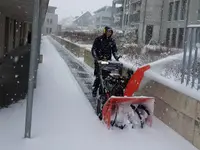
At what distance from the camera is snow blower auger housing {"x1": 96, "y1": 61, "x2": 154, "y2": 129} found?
6395mm

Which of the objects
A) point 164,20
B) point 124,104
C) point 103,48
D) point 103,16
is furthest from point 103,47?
point 103,16

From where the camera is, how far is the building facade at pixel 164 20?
1113 inches

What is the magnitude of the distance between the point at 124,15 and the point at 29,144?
4719cm

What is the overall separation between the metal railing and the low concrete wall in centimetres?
31

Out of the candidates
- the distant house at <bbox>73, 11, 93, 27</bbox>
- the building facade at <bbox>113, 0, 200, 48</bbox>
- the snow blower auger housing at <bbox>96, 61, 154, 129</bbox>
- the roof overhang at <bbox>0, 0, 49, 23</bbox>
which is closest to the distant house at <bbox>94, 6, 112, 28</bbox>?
the distant house at <bbox>73, 11, 93, 27</bbox>

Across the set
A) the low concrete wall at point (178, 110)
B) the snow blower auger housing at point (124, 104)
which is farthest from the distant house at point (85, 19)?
the snow blower auger housing at point (124, 104)

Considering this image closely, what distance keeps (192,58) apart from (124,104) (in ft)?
4.80

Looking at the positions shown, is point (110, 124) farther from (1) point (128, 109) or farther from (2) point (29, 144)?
(2) point (29, 144)

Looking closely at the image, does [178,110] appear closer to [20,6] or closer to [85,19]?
[20,6]

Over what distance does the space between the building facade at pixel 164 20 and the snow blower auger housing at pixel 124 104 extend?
20492mm

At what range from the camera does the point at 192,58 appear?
21.2 feet

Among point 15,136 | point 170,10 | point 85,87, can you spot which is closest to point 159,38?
point 170,10

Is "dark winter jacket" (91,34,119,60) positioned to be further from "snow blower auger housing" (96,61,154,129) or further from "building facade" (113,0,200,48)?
"building facade" (113,0,200,48)

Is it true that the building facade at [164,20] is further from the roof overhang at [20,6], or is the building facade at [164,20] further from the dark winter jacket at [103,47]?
the dark winter jacket at [103,47]
